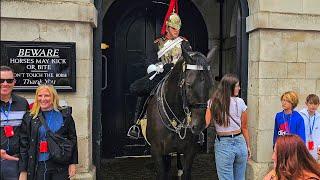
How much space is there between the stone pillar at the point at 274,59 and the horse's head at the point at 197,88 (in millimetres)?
1690

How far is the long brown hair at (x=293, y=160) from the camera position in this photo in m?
2.40

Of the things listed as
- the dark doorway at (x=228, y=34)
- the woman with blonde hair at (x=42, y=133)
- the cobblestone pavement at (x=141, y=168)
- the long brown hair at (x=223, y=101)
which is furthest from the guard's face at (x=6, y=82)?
the dark doorway at (x=228, y=34)

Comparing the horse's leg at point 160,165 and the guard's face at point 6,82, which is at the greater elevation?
the guard's face at point 6,82

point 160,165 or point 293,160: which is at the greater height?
point 293,160

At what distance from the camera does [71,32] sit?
5.27 metres

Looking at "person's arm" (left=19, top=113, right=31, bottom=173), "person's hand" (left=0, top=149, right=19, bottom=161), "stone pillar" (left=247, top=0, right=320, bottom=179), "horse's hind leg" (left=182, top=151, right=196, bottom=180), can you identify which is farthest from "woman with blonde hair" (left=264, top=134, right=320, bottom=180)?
"stone pillar" (left=247, top=0, right=320, bottom=179)

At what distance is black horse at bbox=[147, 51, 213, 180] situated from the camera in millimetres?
4570

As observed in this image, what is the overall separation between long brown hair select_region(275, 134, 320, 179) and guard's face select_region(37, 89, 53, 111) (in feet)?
7.53

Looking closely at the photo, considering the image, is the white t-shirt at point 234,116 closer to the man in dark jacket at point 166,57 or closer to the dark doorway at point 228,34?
the man in dark jacket at point 166,57

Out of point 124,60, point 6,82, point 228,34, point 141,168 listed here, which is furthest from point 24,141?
point 228,34

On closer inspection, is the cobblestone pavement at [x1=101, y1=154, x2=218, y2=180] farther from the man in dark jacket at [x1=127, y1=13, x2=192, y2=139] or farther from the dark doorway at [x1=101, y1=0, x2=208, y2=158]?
the man in dark jacket at [x1=127, y1=13, x2=192, y2=139]

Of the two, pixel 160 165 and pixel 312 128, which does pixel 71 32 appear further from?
pixel 312 128

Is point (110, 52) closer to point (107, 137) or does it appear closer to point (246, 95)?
point (107, 137)

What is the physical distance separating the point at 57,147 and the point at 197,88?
167 centimetres
